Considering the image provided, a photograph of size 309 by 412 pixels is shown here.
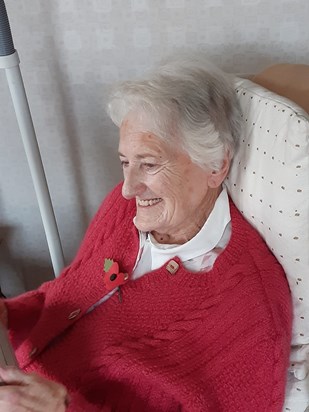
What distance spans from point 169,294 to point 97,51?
0.72 metres

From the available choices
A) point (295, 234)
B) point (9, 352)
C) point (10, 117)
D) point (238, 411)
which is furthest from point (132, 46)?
point (238, 411)

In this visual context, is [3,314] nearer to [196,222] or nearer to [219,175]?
[196,222]

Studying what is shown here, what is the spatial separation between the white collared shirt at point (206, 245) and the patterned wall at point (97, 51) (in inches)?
17.9

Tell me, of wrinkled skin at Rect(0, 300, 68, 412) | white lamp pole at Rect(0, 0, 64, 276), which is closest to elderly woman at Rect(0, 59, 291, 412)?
wrinkled skin at Rect(0, 300, 68, 412)

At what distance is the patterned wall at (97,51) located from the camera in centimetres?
136

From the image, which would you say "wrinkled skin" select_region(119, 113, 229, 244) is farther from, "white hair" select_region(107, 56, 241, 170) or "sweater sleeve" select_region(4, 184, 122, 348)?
"sweater sleeve" select_region(4, 184, 122, 348)

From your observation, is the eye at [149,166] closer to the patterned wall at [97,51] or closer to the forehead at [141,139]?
the forehead at [141,139]

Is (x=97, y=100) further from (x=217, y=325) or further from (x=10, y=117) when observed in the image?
(x=217, y=325)

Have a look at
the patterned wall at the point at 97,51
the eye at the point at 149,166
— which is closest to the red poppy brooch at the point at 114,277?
the eye at the point at 149,166

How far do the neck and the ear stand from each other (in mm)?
30

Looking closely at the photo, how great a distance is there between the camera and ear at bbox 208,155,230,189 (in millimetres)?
1158

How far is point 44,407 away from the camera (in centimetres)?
95

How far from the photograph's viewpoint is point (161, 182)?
1.12 meters

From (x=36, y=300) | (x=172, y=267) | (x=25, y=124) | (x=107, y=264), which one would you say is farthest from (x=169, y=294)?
(x=25, y=124)
